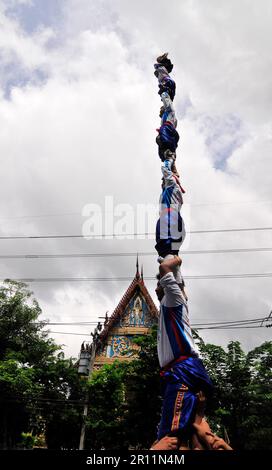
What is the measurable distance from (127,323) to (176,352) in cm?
2105

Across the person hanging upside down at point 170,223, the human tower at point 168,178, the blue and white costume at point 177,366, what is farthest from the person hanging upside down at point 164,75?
the blue and white costume at point 177,366

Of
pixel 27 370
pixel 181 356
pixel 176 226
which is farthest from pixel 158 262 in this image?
pixel 27 370

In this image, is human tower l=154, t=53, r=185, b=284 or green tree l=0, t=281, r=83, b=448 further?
green tree l=0, t=281, r=83, b=448

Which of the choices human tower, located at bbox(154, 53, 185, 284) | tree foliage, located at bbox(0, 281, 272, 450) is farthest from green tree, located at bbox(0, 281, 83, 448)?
human tower, located at bbox(154, 53, 185, 284)

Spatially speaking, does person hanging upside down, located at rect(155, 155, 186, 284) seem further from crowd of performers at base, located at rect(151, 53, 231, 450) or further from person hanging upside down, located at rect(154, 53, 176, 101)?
person hanging upside down, located at rect(154, 53, 176, 101)

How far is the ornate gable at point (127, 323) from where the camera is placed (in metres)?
25.8

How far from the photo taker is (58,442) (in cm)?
2397

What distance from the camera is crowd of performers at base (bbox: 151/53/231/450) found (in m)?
5.58

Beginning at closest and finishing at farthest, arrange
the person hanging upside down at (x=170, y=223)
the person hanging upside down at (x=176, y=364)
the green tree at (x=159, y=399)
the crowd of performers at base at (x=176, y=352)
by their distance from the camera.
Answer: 1. the crowd of performers at base at (x=176, y=352)
2. the person hanging upside down at (x=176, y=364)
3. the person hanging upside down at (x=170, y=223)
4. the green tree at (x=159, y=399)

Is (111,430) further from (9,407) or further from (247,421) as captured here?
(9,407)

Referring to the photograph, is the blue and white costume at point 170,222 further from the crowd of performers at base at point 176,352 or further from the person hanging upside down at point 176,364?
the person hanging upside down at point 176,364
